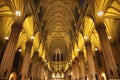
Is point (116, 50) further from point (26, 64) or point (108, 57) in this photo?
point (26, 64)

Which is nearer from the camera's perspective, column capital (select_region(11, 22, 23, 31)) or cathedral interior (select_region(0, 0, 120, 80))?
cathedral interior (select_region(0, 0, 120, 80))

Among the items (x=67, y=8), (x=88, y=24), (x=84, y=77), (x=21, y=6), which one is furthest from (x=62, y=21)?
(x=21, y=6)

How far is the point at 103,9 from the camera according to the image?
13727 mm

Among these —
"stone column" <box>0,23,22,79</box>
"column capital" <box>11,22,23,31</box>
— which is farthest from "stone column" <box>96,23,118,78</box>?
"stone column" <box>0,23,22,79</box>

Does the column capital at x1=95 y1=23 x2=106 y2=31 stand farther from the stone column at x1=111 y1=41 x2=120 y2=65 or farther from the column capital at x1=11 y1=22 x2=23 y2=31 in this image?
the column capital at x1=11 y1=22 x2=23 y2=31

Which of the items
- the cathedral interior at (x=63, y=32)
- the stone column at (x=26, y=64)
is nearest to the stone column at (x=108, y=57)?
the cathedral interior at (x=63, y=32)

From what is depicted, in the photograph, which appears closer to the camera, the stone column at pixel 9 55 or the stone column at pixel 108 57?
the stone column at pixel 9 55

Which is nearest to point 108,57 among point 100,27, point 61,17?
point 100,27

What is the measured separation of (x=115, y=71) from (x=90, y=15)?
734 centimetres

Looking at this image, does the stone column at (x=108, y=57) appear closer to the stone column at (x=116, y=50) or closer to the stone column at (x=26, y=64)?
the stone column at (x=116, y=50)

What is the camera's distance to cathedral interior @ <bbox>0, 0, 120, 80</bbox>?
1133 centimetres

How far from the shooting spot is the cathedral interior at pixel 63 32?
1133 cm

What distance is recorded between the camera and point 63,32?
33312 mm

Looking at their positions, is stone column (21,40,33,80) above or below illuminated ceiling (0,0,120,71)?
below
